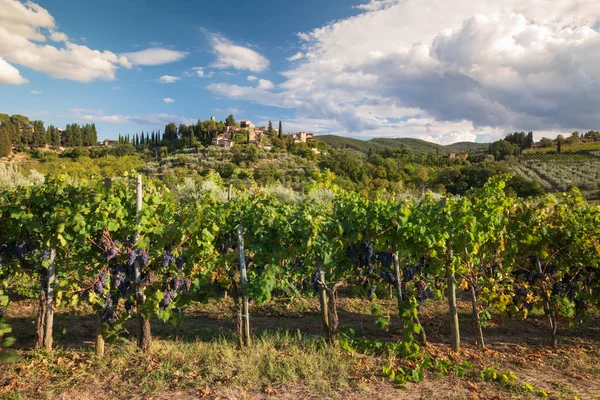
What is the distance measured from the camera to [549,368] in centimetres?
465

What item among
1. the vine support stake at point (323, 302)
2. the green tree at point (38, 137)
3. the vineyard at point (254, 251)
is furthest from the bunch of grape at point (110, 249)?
the green tree at point (38, 137)

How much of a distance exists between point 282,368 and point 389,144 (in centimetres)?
15463

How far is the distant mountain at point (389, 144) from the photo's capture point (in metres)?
135

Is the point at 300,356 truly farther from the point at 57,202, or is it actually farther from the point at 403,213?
the point at 57,202

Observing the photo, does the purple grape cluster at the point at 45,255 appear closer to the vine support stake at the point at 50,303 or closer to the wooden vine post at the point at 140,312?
the vine support stake at the point at 50,303

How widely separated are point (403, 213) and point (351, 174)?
5492 centimetres

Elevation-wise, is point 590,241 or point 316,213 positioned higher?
point 316,213

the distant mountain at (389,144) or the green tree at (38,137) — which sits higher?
the distant mountain at (389,144)

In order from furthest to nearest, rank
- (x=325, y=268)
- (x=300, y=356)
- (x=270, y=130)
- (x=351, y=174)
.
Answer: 1. (x=270, y=130)
2. (x=351, y=174)
3. (x=325, y=268)
4. (x=300, y=356)

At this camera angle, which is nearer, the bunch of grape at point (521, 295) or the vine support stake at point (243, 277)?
the vine support stake at point (243, 277)

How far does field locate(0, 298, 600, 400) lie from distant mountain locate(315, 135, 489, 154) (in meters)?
128

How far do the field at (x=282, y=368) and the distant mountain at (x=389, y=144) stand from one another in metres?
128

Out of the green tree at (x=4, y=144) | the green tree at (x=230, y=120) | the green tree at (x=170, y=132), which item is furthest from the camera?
the green tree at (x=230, y=120)

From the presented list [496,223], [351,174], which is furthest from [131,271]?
[351,174]
